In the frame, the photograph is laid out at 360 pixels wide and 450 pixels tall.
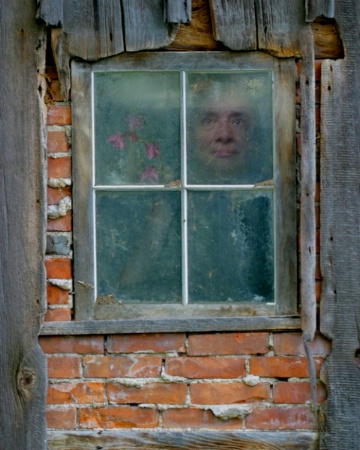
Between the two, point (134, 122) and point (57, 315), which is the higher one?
point (134, 122)

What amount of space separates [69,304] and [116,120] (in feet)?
2.35

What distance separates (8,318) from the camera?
93.0 inches

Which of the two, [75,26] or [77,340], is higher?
[75,26]

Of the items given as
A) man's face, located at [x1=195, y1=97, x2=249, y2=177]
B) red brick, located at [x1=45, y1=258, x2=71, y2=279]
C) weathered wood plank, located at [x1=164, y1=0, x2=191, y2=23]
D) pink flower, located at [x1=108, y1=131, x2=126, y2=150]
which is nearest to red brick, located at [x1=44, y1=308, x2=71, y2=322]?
red brick, located at [x1=45, y1=258, x2=71, y2=279]

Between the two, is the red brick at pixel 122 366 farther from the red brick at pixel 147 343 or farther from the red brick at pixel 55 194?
the red brick at pixel 55 194

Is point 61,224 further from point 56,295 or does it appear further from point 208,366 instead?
point 208,366

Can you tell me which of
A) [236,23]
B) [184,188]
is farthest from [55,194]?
[236,23]

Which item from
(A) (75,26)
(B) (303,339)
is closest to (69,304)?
(B) (303,339)

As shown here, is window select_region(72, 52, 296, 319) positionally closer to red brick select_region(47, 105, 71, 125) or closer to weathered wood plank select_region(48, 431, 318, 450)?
red brick select_region(47, 105, 71, 125)

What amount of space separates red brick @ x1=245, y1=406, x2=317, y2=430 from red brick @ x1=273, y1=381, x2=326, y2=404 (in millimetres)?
32

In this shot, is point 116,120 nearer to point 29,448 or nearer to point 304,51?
Answer: point 304,51

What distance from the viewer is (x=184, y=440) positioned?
7.72ft

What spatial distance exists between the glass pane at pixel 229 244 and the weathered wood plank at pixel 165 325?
10cm

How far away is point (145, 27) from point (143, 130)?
1.24ft
